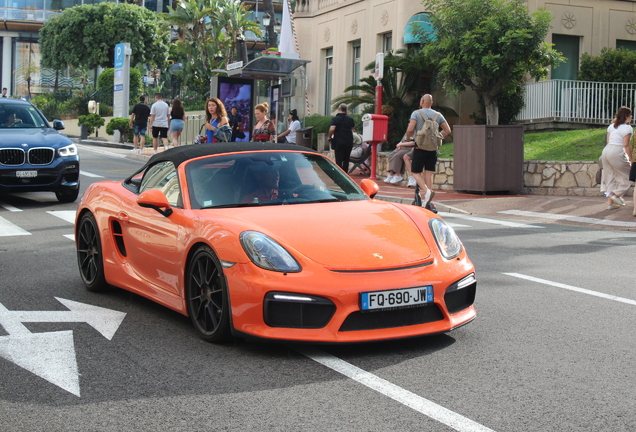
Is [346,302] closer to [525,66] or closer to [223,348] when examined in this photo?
[223,348]

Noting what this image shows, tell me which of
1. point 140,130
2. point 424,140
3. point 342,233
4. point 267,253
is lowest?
point 267,253

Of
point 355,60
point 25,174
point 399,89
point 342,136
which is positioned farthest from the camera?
point 355,60

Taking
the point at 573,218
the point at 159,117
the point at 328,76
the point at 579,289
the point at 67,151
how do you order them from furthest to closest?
the point at 328,76
the point at 159,117
the point at 67,151
the point at 573,218
the point at 579,289

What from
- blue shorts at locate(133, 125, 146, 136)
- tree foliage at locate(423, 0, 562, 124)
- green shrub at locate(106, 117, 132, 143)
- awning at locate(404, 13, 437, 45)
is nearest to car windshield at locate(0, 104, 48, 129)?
tree foliage at locate(423, 0, 562, 124)

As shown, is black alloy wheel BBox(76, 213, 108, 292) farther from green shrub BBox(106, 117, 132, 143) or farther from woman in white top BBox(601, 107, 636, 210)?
green shrub BBox(106, 117, 132, 143)

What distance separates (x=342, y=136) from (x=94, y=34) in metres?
51.7

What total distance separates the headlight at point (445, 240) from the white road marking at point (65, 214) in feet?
25.8

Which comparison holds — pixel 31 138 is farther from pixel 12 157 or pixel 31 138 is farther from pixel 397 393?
pixel 397 393

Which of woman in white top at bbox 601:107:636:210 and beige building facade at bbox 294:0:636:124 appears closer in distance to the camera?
woman in white top at bbox 601:107:636:210

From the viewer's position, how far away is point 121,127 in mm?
40938

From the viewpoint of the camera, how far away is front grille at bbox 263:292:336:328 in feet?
15.6

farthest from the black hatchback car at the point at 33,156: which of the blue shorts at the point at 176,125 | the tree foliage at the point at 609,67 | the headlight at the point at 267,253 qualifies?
the tree foliage at the point at 609,67

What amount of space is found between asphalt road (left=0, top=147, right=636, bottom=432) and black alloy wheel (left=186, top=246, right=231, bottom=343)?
0.36 ft

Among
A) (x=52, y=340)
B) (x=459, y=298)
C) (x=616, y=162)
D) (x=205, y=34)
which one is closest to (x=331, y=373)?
(x=459, y=298)
